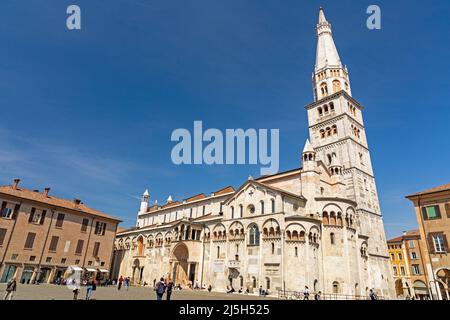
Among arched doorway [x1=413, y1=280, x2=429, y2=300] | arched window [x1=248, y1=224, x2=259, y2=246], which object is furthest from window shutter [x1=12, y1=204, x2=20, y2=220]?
arched doorway [x1=413, y1=280, x2=429, y2=300]

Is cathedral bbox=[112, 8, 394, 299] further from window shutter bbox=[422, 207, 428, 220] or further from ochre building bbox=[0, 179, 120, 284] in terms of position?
ochre building bbox=[0, 179, 120, 284]

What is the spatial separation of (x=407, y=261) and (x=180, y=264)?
44.2 m

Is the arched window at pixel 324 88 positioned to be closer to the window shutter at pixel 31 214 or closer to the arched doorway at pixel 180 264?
the arched doorway at pixel 180 264

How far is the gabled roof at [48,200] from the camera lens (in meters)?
36.3

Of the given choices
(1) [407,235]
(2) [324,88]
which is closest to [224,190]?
(2) [324,88]

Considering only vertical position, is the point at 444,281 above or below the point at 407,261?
below

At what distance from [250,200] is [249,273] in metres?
9.10

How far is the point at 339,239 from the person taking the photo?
1251 inches

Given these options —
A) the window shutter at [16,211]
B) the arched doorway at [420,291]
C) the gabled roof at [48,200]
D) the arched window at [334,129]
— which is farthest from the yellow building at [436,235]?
the window shutter at [16,211]

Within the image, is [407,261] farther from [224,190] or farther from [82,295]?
[82,295]

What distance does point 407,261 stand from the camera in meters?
53.3

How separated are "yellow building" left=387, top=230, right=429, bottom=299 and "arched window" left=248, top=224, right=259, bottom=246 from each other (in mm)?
31533
